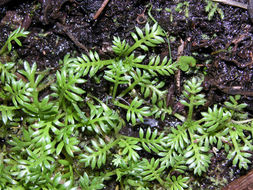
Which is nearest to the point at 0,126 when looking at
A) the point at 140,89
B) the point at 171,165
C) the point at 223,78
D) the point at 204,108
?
the point at 140,89

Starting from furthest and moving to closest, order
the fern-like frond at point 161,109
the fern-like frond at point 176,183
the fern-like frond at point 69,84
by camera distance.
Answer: the fern-like frond at point 161,109, the fern-like frond at point 176,183, the fern-like frond at point 69,84

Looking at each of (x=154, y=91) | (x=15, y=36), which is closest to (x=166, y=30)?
(x=154, y=91)

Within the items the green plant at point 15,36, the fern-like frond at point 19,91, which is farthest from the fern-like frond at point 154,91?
the green plant at point 15,36

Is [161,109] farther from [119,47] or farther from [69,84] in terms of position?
[69,84]

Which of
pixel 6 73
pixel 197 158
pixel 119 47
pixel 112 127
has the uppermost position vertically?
pixel 119 47

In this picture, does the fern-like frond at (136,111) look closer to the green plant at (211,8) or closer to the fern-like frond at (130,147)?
the fern-like frond at (130,147)

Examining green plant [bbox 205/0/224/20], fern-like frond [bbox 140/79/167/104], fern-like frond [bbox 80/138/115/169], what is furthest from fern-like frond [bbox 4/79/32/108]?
green plant [bbox 205/0/224/20]
